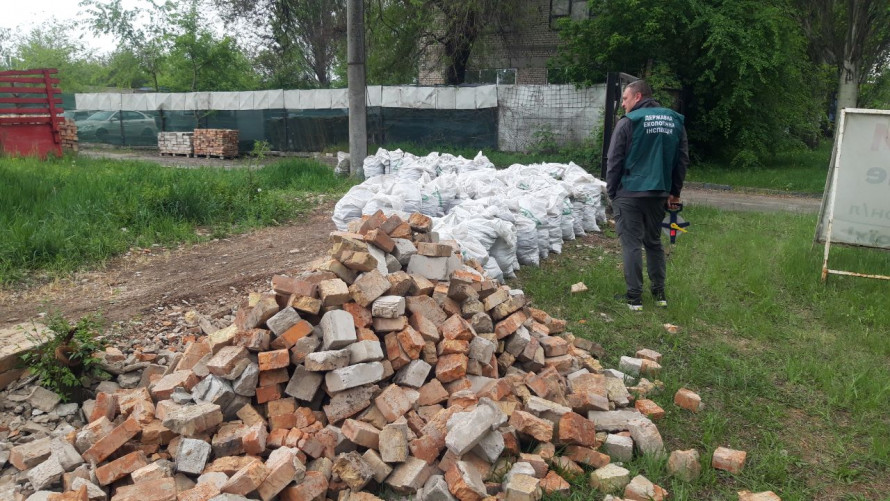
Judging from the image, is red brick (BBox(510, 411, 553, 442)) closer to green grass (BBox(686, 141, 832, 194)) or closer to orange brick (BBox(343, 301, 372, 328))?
orange brick (BBox(343, 301, 372, 328))

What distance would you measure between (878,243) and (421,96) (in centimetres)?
1296

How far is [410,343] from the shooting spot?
11.0 feet

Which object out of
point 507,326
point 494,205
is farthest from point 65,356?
point 494,205

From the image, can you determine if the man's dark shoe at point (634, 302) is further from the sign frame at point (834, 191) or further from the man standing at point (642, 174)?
the sign frame at point (834, 191)

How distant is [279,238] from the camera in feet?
24.1

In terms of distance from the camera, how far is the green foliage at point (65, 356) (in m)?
3.63

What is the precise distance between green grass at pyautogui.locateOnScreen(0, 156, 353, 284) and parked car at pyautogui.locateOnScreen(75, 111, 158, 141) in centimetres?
1264

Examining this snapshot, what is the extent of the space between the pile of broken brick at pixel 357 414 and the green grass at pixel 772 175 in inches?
472

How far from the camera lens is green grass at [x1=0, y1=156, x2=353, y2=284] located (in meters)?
5.90

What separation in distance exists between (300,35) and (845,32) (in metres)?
20.8

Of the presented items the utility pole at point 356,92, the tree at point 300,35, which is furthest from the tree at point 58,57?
the utility pole at point 356,92

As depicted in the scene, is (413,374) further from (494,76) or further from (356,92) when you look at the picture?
(494,76)

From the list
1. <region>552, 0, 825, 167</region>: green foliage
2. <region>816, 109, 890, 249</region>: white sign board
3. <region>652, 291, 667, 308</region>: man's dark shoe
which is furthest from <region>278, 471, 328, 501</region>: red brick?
<region>552, 0, 825, 167</region>: green foliage

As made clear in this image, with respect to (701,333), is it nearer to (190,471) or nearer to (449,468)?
(449,468)
